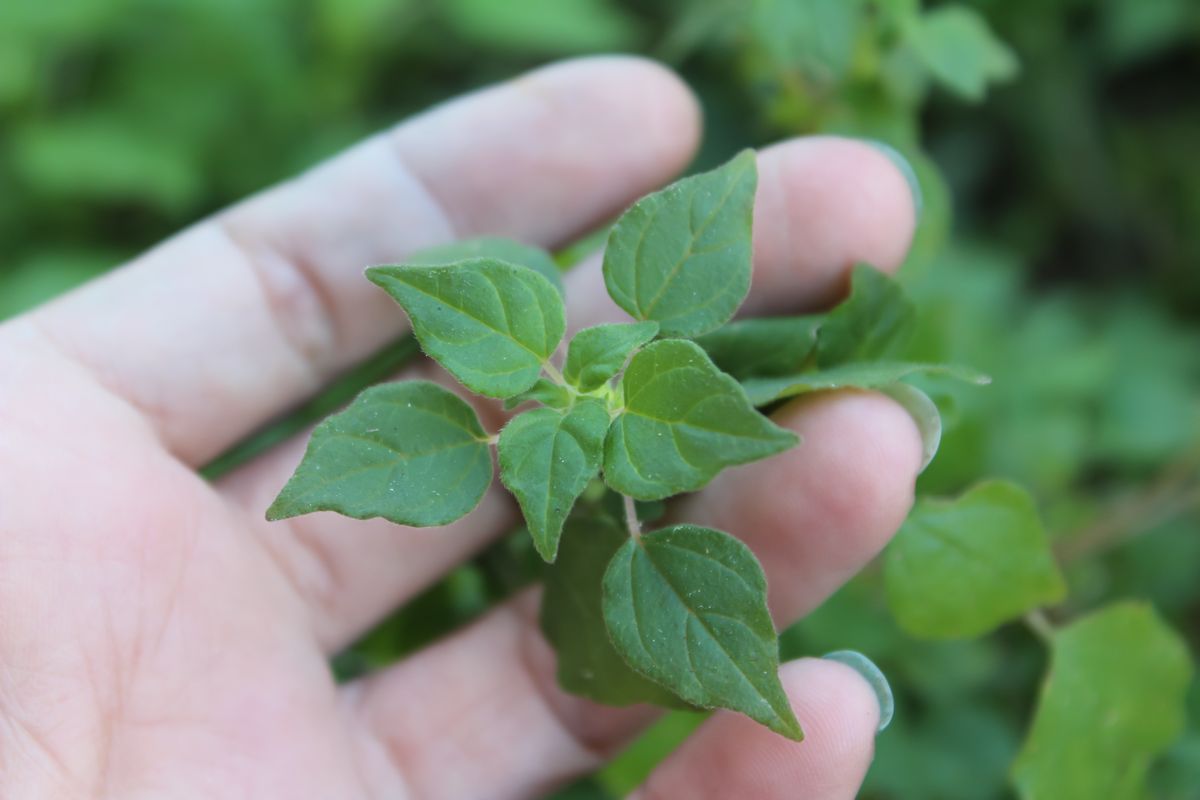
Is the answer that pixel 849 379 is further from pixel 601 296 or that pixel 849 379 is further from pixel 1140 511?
pixel 1140 511

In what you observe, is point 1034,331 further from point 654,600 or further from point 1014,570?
point 654,600

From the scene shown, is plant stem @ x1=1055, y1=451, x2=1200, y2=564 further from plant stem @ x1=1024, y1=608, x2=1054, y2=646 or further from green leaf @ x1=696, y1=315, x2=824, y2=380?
green leaf @ x1=696, y1=315, x2=824, y2=380

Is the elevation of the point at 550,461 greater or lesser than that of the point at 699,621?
greater

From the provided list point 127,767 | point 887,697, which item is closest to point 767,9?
point 887,697

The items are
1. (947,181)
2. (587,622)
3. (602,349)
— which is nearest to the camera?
(602,349)

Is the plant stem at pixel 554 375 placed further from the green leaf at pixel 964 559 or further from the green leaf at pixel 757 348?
the green leaf at pixel 964 559

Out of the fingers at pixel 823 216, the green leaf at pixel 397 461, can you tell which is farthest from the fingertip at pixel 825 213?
the green leaf at pixel 397 461

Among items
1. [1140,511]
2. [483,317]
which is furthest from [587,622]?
[1140,511]
